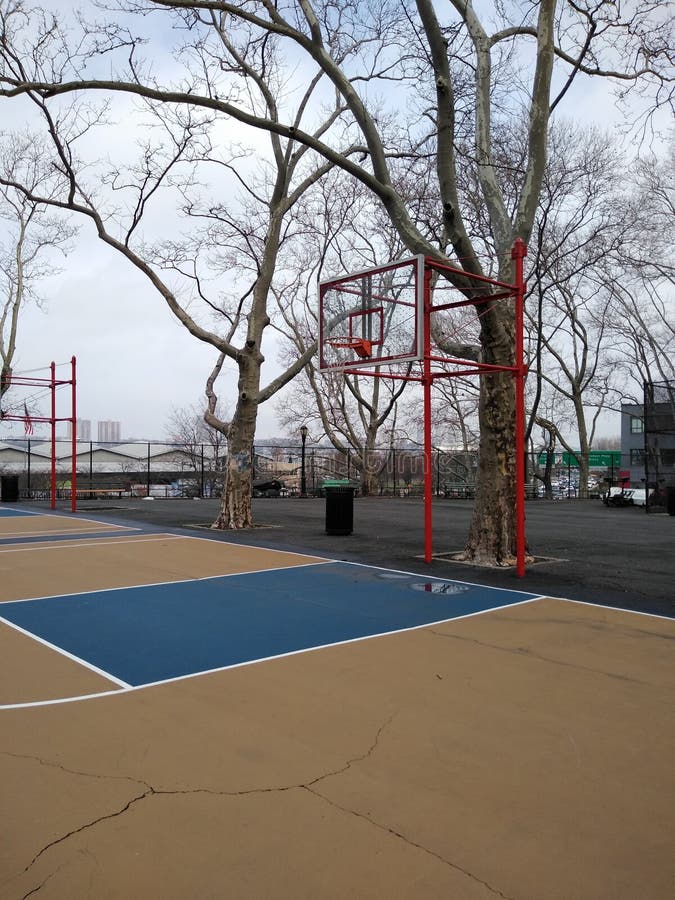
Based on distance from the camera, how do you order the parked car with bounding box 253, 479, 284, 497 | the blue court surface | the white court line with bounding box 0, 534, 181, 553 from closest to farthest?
the blue court surface
the white court line with bounding box 0, 534, 181, 553
the parked car with bounding box 253, 479, 284, 497

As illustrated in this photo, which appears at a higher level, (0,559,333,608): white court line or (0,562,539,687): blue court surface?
(0,559,333,608): white court line

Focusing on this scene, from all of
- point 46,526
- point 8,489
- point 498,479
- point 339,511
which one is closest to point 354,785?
point 498,479

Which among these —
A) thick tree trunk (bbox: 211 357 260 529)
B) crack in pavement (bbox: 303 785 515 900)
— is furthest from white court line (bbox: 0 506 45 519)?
crack in pavement (bbox: 303 785 515 900)

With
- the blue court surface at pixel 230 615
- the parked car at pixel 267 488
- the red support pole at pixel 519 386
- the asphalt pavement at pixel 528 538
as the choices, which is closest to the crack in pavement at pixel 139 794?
the blue court surface at pixel 230 615

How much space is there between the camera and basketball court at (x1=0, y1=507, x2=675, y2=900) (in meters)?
2.67

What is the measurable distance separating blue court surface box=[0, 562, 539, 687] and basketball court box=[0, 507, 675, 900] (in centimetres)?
4

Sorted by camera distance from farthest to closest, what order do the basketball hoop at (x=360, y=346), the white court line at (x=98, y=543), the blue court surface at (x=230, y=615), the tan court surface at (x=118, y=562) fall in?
the white court line at (x=98, y=543) < the basketball hoop at (x=360, y=346) < the tan court surface at (x=118, y=562) < the blue court surface at (x=230, y=615)

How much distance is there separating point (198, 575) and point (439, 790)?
6.72 metres

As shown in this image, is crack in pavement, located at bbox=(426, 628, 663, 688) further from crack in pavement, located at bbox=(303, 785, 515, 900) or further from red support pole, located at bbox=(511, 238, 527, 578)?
red support pole, located at bbox=(511, 238, 527, 578)

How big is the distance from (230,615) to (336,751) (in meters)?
3.48

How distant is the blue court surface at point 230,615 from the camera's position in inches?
223

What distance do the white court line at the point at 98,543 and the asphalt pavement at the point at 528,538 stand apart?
1.00m

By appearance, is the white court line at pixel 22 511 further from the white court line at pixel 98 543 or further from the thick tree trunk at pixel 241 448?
the thick tree trunk at pixel 241 448

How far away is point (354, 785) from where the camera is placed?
3.35 metres
